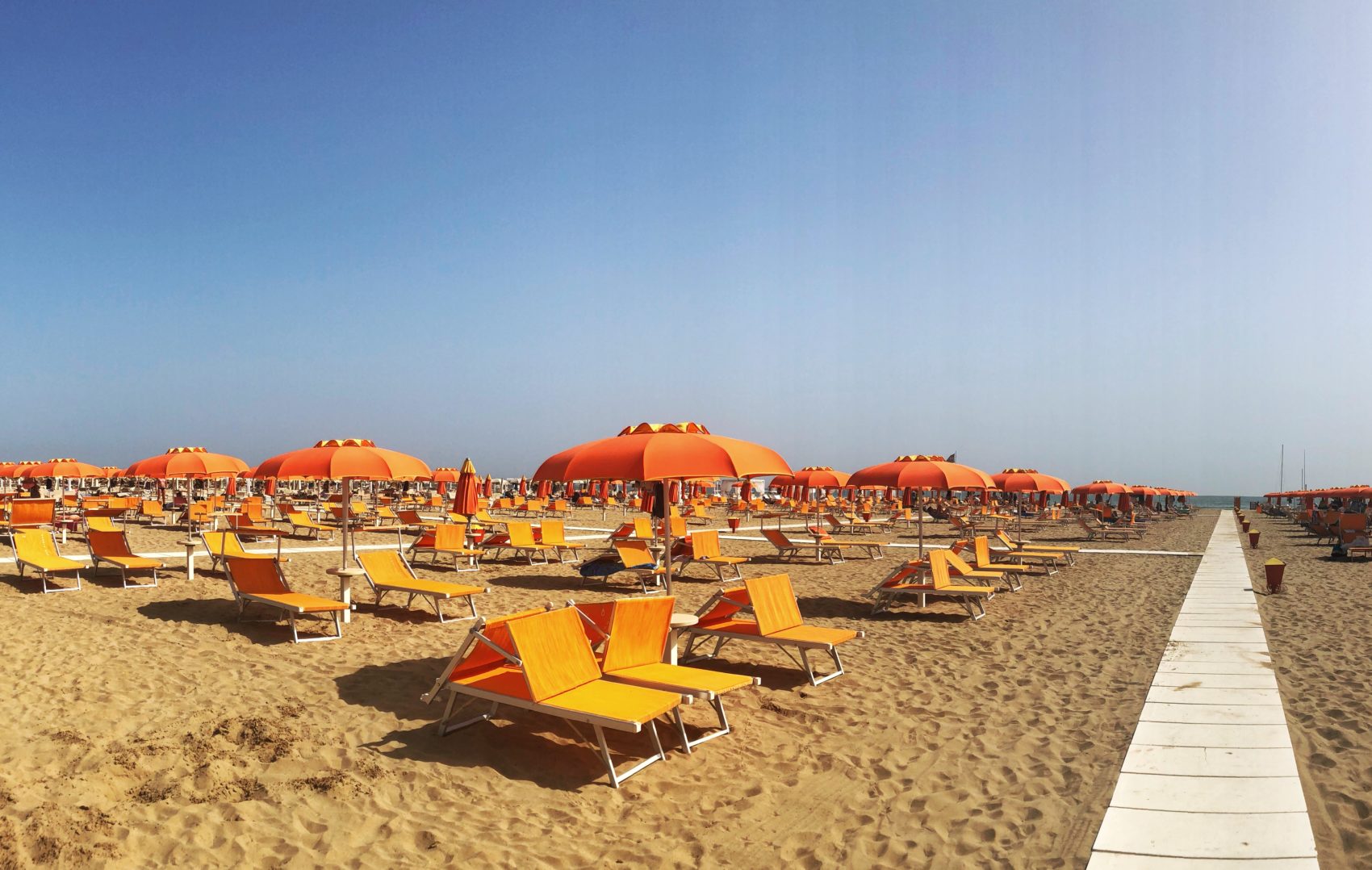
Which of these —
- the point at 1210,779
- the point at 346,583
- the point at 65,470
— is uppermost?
the point at 65,470

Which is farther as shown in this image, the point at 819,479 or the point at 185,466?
the point at 819,479

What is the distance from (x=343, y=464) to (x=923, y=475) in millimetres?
7527

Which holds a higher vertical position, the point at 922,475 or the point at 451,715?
the point at 922,475

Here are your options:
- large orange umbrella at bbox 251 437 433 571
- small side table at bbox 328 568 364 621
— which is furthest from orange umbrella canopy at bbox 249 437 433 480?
small side table at bbox 328 568 364 621

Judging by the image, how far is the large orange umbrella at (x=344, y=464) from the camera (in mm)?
8344

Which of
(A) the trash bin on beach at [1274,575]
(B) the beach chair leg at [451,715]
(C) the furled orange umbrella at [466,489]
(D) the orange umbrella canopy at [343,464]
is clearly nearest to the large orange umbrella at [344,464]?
(D) the orange umbrella canopy at [343,464]

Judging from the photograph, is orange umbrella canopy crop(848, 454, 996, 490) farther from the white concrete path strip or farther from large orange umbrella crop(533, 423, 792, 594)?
large orange umbrella crop(533, 423, 792, 594)

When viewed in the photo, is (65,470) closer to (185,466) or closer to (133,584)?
(185,466)

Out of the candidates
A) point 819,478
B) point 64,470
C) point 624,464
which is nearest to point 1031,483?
point 819,478

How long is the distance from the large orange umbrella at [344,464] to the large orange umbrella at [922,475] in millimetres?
6441

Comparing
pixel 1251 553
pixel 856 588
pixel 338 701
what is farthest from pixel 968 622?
pixel 1251 553

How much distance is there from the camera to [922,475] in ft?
38.0

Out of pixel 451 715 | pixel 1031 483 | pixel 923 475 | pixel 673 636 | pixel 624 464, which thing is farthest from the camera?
pixel 1031 483

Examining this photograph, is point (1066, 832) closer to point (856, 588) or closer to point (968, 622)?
point (968, 622)
